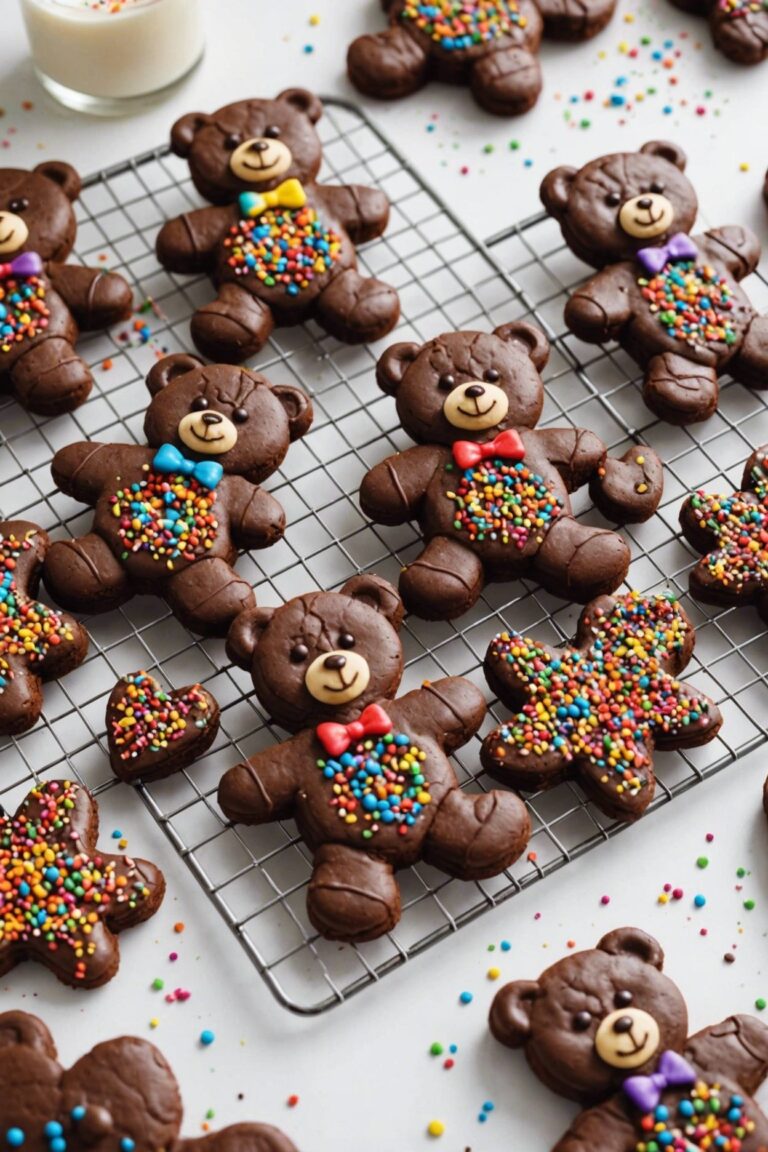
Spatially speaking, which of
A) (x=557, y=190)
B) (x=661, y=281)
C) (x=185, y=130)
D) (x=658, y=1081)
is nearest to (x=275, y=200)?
(x=185, y=130)

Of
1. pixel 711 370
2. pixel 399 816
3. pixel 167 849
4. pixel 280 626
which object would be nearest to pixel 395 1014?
pixel 399 816

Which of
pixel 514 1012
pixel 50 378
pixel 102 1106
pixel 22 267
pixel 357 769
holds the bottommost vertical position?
pixel 102 1106

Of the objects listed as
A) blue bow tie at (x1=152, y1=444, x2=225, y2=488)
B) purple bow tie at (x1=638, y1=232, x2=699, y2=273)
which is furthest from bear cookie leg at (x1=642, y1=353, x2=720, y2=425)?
blue bow tie at (x1=152, y1=444, x2=225, y2=488)

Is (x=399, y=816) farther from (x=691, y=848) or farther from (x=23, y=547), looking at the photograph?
(x=23, y=547)

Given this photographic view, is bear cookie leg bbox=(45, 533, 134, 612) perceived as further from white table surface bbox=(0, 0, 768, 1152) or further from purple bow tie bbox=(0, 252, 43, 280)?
purple bow tie bbox=(0, 252, 43, 280)

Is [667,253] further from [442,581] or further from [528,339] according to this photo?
[442,581]
